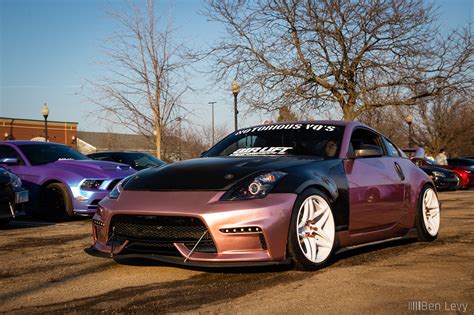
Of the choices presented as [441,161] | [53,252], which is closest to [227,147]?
[53,252]

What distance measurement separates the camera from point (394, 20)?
17578mm

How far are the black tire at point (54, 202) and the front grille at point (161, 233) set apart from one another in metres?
5.26

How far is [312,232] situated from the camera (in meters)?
4.74

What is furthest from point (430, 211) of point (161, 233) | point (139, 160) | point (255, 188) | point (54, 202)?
point (139, 160)

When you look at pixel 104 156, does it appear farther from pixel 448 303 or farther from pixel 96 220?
pixel 448 303

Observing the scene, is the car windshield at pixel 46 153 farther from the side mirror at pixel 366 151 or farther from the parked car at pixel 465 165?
the parked car at pixel 465 165

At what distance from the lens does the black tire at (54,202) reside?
31.3 ft

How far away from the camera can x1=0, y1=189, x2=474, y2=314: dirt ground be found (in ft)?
11.8

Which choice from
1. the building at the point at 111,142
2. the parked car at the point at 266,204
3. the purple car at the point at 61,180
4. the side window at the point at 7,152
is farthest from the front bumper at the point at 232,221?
the building at the point at 111,142

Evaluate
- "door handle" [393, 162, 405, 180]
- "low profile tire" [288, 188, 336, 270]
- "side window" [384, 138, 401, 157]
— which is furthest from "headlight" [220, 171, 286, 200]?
"side window" [384, 138, 401, 157]

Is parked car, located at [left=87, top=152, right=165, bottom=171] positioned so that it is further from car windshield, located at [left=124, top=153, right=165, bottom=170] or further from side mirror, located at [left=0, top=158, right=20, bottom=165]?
side mirror, located at [left=0, top=158, right=20, bottom=165]

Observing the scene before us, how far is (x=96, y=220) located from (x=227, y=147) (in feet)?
5.58

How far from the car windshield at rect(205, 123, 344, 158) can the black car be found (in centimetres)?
1444

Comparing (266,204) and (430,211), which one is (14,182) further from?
(430,211)
